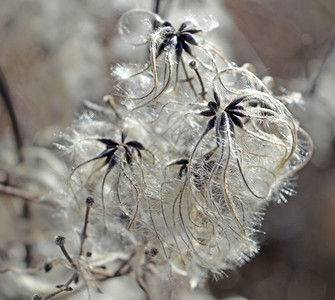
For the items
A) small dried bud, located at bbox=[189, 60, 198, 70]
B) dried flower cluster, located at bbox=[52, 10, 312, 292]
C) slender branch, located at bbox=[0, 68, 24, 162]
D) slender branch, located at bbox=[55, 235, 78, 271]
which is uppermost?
small dried bud, located at bbox=[189, 60, 198, 70]

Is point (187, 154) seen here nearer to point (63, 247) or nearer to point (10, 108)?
point (63, 247)

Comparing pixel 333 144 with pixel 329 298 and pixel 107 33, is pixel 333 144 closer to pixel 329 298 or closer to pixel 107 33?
pixel 329 298

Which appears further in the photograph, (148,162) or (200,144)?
(148,162)

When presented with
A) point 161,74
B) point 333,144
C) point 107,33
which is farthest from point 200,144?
point 333,144

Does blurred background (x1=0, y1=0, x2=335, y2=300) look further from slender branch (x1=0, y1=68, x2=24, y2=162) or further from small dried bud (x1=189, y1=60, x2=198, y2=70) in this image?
small dried bud (x1=189, y1=60, x2=198, y2=70)

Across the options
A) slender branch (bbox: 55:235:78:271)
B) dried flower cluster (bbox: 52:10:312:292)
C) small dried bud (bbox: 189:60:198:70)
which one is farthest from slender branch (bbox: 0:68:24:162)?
small dried bud (bbox: 189:60:198:70)

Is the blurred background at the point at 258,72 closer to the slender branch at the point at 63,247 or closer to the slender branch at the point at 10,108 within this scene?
the slender branch at the point at 10,108

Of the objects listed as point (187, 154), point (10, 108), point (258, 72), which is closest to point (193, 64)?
point (187, 154)

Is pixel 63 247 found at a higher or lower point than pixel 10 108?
higher
